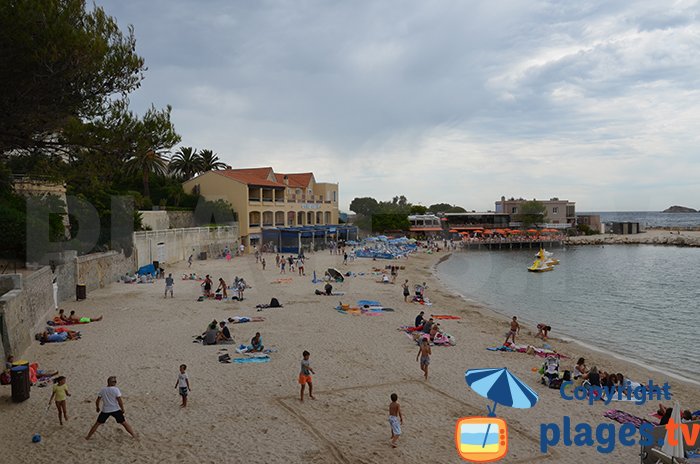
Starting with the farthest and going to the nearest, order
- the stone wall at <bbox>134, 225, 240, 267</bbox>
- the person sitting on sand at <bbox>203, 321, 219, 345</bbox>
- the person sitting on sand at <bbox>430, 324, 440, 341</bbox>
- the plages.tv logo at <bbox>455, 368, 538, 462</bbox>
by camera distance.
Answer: the stone wall at <bbox>134, 225, 240, 267</bbox>, the person sitting on sand at <bbox>430, 324, 440, 341</bbox>, the person sitting on sand at <bbox>203, 321, 219, 345</bbox>, the plages.tv logo at <bbox>455, 368, 538, 462</bbox>

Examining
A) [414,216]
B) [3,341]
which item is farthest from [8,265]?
[414,216]

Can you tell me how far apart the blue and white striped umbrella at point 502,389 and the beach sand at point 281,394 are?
1116 mm

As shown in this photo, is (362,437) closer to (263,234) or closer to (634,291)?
(634,291)

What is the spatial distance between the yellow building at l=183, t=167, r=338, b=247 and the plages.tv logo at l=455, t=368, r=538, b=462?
149 ft

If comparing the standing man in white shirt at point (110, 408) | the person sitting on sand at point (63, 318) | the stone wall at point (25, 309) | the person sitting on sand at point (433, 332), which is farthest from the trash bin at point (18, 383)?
the person sitting on sand at point (433, 332)

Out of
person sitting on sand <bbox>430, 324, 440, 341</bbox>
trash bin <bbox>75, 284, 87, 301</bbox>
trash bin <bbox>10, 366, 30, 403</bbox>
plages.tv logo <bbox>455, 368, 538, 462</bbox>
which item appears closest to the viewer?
plages.tv logo <bbox>455, 368, 538, 462</bbox>

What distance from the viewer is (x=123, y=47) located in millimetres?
13805

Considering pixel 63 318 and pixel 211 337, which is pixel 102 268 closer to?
pixel 63 318

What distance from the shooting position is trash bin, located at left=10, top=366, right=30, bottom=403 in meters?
10.6

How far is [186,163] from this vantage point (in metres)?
59.8

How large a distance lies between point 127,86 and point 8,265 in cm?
1114

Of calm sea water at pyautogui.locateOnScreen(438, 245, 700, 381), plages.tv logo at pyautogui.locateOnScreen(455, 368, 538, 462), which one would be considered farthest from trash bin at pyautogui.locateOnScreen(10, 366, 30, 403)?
calm sea water at pyautogui.locateOnScreen(438, 245, 700, 381)

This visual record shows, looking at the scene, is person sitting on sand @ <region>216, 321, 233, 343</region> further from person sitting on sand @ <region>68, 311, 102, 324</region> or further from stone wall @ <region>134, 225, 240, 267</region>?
stone wall @ <region>134, 225, 240, 267</region>

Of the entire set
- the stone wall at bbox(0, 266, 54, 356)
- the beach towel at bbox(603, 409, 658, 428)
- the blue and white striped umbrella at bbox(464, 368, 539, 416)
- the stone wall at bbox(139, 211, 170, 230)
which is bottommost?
the beach towel at bbox(603, 409, 658, 428)
